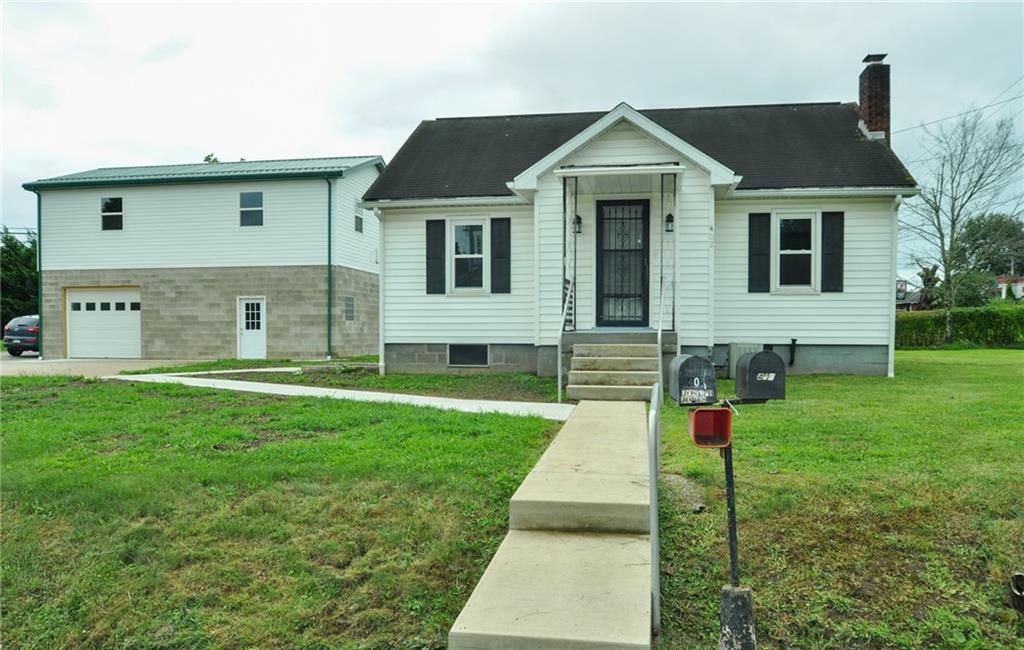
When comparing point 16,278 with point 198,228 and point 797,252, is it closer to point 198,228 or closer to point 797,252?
point 198,228

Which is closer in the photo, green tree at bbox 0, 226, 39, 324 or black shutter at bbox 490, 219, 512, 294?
black shutter at bbox 490, 219, 512, 294

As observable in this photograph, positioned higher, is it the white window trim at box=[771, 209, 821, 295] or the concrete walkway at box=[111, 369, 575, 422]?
the white window trim at box=[771, 209, 821, 295]

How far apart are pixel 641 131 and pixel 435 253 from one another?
453 cm

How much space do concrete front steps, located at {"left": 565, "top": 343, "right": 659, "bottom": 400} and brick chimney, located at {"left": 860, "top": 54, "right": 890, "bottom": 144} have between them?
741 cm

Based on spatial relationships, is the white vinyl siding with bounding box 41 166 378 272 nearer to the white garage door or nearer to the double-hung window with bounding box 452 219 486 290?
the white garage door

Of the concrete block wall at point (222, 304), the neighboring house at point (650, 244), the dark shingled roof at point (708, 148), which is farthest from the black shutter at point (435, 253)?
the concrete block wall at point (222, 304)

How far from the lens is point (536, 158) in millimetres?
14266

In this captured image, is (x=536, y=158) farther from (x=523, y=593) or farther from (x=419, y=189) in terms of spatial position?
(x=523, y=593)

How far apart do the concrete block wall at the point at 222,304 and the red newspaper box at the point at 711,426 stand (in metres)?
17.2

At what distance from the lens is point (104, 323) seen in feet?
68.4

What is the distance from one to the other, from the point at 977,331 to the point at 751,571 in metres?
25.3

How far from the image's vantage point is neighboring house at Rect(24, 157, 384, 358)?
19.4 m

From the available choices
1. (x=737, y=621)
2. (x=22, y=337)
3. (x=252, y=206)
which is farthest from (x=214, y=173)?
(x=737, y=621)

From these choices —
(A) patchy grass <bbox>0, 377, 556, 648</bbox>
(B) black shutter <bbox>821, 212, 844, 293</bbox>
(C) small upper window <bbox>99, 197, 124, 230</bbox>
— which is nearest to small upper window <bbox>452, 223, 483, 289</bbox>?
(B) black shutter <bbox>821, 212, 844, 293</bbox>
